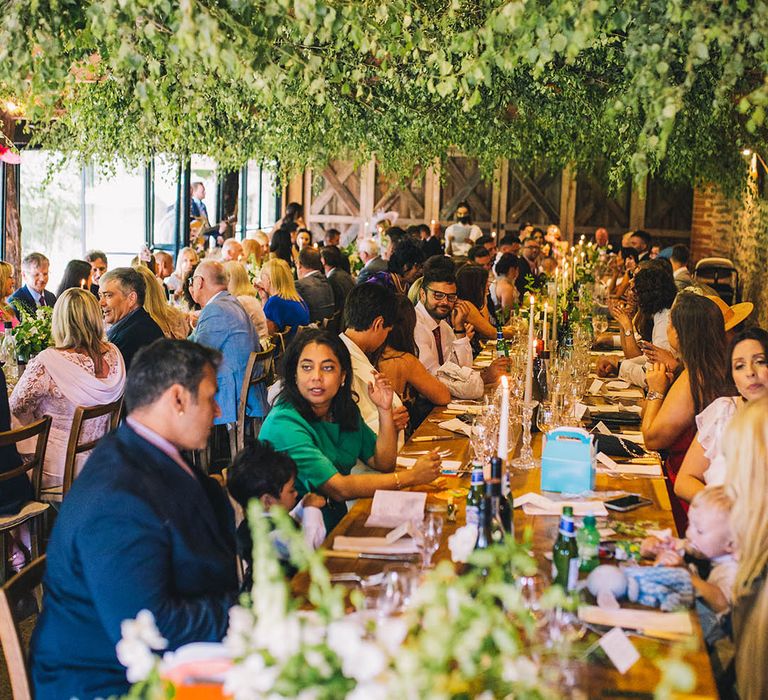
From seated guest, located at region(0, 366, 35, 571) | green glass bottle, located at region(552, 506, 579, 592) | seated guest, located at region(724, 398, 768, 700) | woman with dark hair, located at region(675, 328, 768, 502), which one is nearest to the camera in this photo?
seated guest, located at region(724, 398, 768, 700)

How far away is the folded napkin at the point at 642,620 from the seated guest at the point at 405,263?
A: 688 cm

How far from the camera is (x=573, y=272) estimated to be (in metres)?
9.64

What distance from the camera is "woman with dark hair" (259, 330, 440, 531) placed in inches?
138

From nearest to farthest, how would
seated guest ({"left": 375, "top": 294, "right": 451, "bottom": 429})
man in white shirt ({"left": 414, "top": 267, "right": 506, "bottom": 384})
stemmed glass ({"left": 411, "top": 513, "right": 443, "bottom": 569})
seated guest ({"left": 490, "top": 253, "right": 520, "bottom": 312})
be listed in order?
stemmed glass ({"left": 411, "top": 513, "right": 443, "bottom": 569})
seated guest ({"left": 375, "top": 294, "right": 451, "bottom": 429})
man in white shirt ({"left": 414, "top": 267, "right": 506, "bottom": 384})
seated guest ({"left": 490, "top": 253, "right": 520, "bottom": 312})

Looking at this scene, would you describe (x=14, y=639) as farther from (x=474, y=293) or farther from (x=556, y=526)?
(x=474, y=293)

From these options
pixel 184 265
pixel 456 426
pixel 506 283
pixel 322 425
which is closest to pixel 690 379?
pixel 456 426

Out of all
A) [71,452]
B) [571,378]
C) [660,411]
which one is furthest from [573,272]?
[71,452]

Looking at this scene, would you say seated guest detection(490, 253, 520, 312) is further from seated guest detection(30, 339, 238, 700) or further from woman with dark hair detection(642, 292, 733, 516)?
seated guest detection(30, 339, 238, 700)

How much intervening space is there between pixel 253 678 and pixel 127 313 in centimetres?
478

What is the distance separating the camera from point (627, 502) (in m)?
3.43

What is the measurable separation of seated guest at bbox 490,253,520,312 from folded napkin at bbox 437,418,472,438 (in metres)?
4.37

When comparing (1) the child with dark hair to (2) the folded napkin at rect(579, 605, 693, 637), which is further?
(1) the child with dark hair

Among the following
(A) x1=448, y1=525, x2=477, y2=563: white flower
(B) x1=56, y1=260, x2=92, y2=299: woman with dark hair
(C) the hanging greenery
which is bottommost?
(A) x1=448, y1=525, x2=477, y2=563: white flower

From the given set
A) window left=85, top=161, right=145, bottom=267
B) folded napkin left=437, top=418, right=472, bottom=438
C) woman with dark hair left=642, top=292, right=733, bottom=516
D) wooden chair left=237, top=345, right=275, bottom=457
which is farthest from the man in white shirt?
window left=85, top=161, right=145, bottom=267
